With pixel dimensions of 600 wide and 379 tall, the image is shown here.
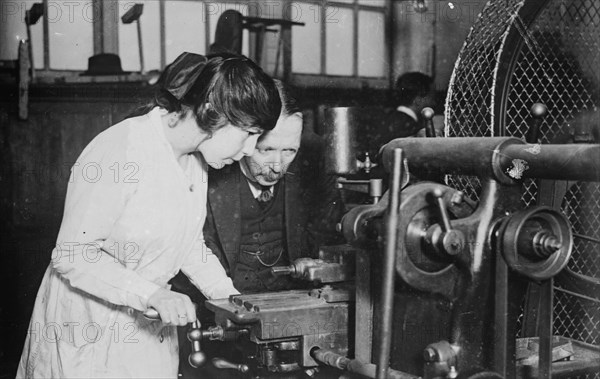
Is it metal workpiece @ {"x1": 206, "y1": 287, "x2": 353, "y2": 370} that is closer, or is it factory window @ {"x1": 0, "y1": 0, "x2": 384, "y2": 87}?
metal workpiece @ {"x1": 206, "y1": 287, "x2": 353, "y2": 370}

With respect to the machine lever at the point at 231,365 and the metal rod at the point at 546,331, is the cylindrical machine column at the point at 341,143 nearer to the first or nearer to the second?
the machine lever at the point at 231,365

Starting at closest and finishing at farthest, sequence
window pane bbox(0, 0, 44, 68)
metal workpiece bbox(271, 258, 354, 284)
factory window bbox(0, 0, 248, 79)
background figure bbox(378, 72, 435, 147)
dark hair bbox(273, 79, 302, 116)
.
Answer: metal workpiece bbox(271, 258, 354, 284)
dark hair bbox(273, 79, 302, 116)
background figure bbox(378, 72, 435, 147)
window pane bbox(0, 0, 44, 68)
factory window bbox(0, 0, 248, 79)

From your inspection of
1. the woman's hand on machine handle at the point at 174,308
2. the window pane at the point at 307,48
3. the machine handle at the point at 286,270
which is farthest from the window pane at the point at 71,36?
the machine handle at the point at 286,270

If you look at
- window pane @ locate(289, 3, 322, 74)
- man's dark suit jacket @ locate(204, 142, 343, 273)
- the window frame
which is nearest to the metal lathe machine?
man's dark suit jacket @ locate(204, 142, 343, 273)

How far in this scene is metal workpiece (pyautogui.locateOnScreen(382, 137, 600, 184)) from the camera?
146 centimetres

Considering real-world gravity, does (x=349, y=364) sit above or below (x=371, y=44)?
below

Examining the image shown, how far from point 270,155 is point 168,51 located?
215cm

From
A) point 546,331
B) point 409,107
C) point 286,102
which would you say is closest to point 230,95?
point 286,102

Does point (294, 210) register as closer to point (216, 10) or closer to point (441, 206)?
point (441, 206)

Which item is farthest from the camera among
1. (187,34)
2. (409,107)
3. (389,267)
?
(187,34)

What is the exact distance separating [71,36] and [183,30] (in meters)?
0.98

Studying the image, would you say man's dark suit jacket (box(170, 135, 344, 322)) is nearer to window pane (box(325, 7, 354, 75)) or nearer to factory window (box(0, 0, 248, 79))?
factory window (box(0, 0, 248, 79))

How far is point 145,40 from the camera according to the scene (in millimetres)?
4633

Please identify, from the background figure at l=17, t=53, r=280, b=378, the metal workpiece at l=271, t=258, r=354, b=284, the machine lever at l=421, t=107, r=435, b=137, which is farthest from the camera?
the background figure at l=17, t=53, r=280, b=378
